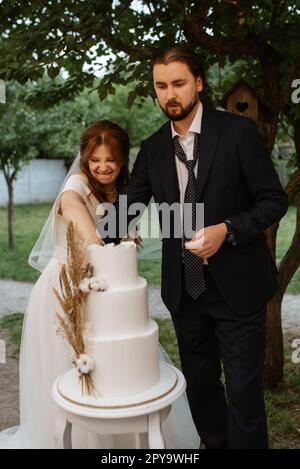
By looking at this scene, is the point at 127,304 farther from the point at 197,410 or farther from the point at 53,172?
the point at 53,172

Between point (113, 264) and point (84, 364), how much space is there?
437mm

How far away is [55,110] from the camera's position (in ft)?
58.3

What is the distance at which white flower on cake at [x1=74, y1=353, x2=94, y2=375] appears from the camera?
2.30 m

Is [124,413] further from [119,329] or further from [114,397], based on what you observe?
[119,329]

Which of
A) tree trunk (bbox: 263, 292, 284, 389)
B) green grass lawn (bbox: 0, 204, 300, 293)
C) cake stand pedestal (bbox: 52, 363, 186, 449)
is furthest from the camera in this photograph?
A: green grass lawn (bbox: 0, 204, 300, 293)

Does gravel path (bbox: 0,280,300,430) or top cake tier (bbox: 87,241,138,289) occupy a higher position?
top cake tier (bbox: 87,241,138,289)

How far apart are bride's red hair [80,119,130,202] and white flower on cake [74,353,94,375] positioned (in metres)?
1.18

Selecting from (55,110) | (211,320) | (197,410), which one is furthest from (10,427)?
(55,110)

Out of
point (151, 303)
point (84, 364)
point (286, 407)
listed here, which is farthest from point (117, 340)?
point (151, 303)

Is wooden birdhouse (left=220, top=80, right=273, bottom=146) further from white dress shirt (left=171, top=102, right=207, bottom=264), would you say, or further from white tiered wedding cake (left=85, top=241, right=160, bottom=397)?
white tiered wedding cake (left=85, top=241, right=160, bottom=397)

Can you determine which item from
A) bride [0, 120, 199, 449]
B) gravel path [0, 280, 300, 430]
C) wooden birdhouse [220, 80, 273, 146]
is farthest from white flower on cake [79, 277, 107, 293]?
gravel path [0, 280, 300, 430]

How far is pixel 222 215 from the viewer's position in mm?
2734

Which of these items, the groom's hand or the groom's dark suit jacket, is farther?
the groom's dark suit jacket

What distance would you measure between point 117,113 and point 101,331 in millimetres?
27880
